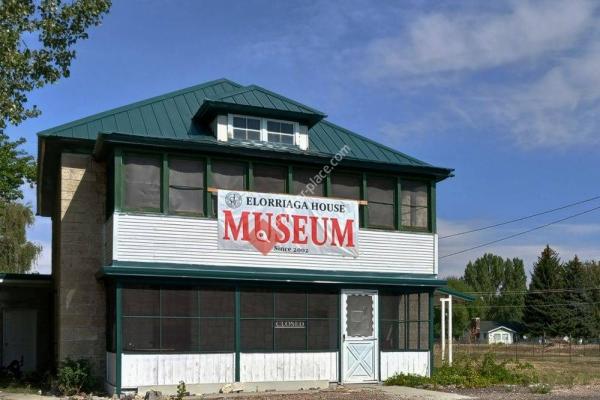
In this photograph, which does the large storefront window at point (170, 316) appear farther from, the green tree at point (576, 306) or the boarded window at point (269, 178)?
the green tree at point (576, 306)

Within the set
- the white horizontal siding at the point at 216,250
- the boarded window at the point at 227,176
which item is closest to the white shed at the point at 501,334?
the white horizontal siding at the point at 216,250

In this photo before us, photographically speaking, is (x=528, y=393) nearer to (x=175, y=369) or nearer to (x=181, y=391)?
(x=181, y=391)

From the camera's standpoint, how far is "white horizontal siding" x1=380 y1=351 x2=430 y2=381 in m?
20.4

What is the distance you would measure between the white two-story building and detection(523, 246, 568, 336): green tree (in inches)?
2217

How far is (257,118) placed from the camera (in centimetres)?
2111

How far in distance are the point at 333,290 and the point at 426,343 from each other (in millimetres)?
3395

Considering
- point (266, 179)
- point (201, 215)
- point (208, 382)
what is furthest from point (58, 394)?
point (266, 179)

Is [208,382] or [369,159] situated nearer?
[208,382]

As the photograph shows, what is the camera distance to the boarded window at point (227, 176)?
19188 millimetres

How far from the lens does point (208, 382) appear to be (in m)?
18.3

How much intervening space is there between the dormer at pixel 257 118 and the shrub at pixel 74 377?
21.8 feet

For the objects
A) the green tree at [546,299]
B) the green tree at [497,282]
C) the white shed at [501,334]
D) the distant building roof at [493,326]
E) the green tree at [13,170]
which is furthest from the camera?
the green tree at [497,282]

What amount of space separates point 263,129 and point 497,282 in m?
108

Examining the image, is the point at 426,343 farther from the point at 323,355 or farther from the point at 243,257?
the point at 243,257
